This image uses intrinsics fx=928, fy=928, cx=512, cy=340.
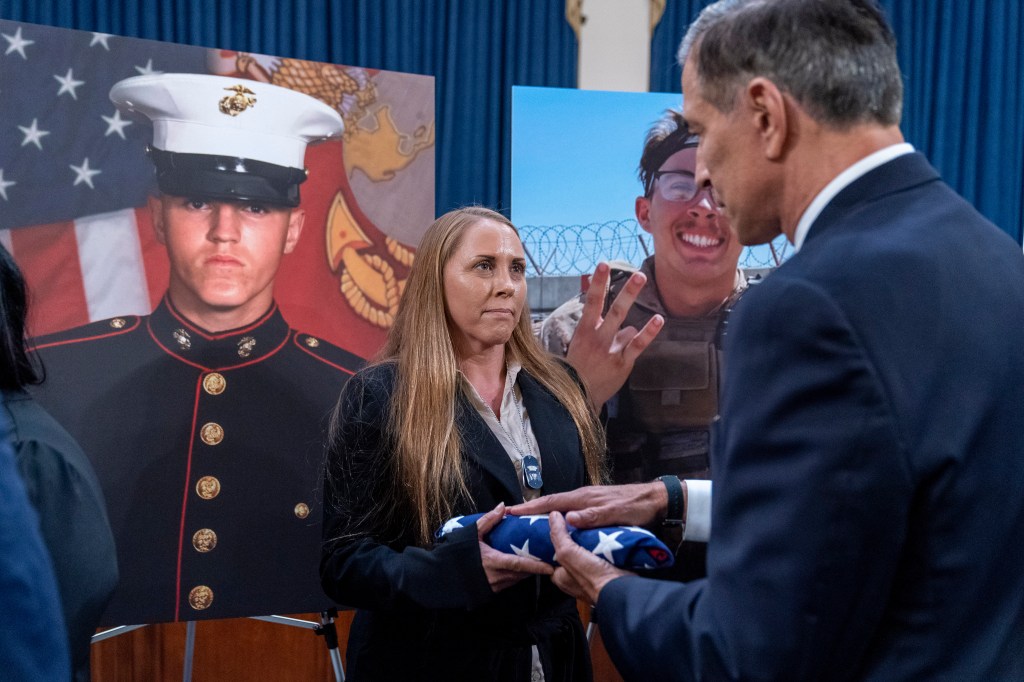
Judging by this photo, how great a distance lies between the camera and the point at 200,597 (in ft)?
9.21

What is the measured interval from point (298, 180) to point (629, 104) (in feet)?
4.34

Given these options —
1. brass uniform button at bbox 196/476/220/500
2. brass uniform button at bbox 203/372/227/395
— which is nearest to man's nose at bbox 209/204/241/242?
brass uniform button at bbox 203/372/227/395

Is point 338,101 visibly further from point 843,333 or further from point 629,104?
point 843,333

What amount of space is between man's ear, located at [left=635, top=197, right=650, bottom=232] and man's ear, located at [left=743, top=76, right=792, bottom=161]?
2.39m

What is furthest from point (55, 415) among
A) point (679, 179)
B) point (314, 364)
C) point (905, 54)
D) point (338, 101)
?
point (905, 54)

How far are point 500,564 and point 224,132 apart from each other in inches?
67.0

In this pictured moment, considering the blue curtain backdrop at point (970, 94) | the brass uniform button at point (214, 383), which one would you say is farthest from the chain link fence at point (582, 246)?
the blue curtain backdrop at point (970, 94)

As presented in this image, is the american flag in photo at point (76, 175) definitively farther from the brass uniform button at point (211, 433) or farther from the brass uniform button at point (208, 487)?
the brass uniform button at point (208, 487)

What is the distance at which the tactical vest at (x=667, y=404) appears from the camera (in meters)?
3.42

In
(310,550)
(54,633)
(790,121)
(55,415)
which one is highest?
(790,121)

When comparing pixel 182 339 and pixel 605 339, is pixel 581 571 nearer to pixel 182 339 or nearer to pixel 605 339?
pixel 182 339

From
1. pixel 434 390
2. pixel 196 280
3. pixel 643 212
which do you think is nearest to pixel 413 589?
pixel 434 390

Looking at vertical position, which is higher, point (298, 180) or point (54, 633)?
point (298, 180)

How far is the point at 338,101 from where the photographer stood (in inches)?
121
